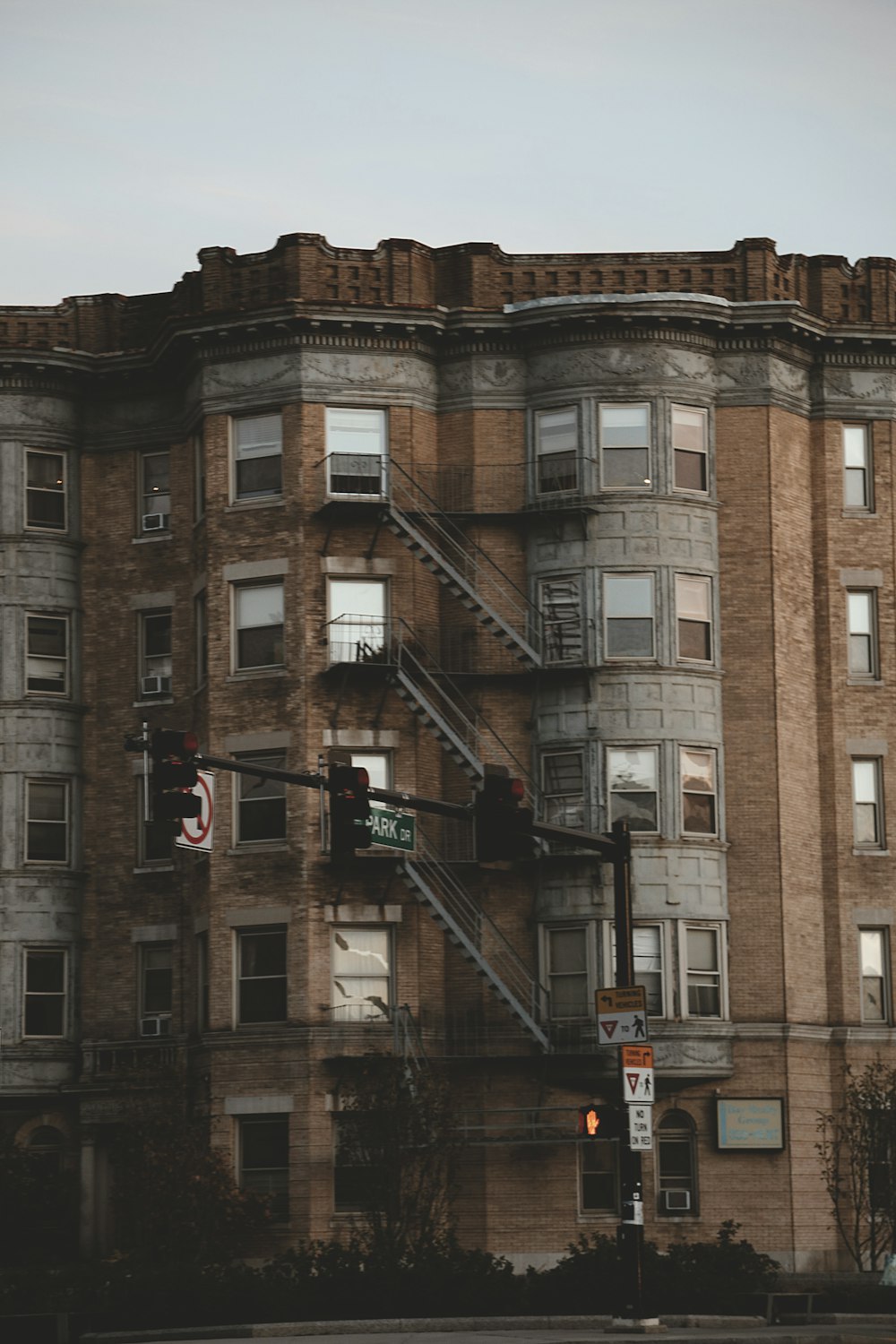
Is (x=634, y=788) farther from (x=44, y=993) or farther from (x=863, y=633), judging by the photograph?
(x=44, y=993)

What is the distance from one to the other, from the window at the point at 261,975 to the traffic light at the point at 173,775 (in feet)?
66.3

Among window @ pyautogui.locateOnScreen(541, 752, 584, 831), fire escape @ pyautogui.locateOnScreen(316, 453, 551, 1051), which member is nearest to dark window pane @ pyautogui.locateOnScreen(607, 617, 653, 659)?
fire escape @ pyautogui.locateOnScreen(316, 453, 551, 1051)

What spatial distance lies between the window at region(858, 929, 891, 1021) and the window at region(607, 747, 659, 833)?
529 centimetres

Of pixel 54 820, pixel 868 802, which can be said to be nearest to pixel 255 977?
pixel 54 820

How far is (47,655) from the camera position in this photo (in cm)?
4919

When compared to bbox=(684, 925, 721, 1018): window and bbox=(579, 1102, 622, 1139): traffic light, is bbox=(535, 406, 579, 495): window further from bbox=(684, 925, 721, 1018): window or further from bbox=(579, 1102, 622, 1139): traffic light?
bbox=(579, 1102, 622, 1139): traffic light

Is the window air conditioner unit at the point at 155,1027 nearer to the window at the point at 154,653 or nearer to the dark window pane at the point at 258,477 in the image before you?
the window at the point at 154,653

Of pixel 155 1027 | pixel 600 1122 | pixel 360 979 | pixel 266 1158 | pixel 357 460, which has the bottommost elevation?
pixel 266 1158

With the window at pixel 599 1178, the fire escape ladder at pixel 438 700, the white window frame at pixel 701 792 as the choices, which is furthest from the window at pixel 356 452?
the window at pixel 599 1178

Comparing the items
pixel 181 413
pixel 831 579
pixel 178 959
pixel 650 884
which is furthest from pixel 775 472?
pixel 178 959

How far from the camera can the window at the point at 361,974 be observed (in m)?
44.6

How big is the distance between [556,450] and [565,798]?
705cm

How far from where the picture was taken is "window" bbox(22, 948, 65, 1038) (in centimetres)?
4775

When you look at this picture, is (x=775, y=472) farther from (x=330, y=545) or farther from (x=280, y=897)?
(x=280, y=897)
